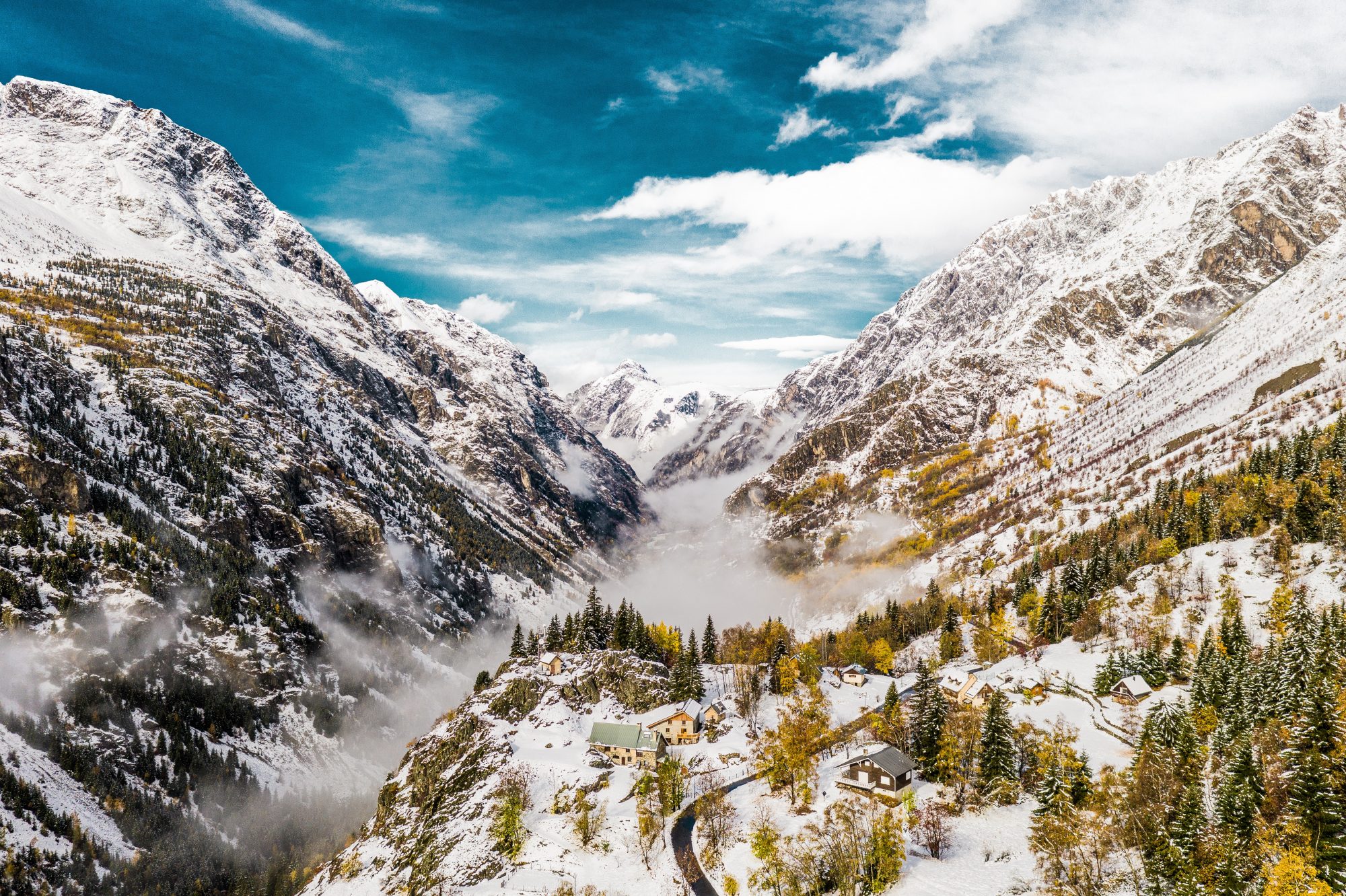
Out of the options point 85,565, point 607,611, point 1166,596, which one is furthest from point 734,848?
point 85,565

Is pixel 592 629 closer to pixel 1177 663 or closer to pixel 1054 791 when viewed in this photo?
pixel 1054 791

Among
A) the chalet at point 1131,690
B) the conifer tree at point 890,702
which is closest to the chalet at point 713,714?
the conifer tree at point 890,702

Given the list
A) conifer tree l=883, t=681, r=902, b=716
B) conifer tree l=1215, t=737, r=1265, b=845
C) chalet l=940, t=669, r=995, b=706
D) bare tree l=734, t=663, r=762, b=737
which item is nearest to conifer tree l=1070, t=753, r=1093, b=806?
conifer tree l=1215, t=737, r=1265, b=845

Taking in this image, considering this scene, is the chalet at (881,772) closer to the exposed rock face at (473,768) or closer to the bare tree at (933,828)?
the bare tree at (933,828)

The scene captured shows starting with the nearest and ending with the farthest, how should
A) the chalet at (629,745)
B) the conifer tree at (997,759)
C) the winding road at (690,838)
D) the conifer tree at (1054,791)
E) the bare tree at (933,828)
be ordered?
the conifer tree at (1054,791) → the bare tree at (933,828) → the winding road at (690,838) → the conifer tree at (997,759) → the chalet at (629,745)

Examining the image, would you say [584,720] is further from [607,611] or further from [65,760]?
[65,760]
